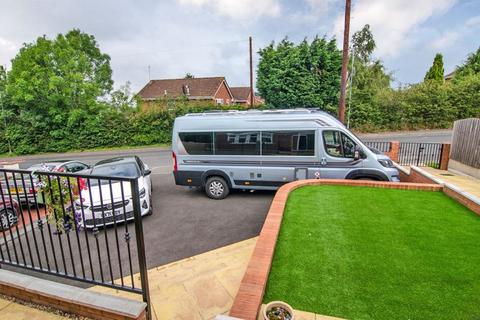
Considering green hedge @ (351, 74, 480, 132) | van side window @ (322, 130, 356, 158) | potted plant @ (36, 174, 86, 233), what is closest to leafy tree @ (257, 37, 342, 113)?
green hedge @ (351, 74, 480, 132)

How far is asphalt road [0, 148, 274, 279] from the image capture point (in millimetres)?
4652

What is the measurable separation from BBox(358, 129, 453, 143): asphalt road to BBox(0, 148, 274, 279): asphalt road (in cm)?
1607

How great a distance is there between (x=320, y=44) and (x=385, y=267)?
68.3ft

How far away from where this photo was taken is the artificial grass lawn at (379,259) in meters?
2.61

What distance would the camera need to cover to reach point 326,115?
7.20m

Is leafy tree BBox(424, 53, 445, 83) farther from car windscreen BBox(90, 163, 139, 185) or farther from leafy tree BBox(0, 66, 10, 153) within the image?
leafy tree BBox(0, 66, 10, 153)

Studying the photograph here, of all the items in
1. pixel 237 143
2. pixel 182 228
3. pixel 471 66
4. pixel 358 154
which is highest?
pixel 471 66

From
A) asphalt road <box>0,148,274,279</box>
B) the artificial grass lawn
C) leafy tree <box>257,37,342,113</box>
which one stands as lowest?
asphalt road <box>0,148,274,279</box>

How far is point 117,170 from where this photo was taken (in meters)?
7.24

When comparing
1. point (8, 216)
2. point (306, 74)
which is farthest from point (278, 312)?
point (306, 74)

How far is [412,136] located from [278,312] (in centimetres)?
2261

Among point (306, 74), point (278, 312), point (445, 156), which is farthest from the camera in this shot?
point (306, 74)

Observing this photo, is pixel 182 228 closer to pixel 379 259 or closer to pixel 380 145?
pixel 379 259

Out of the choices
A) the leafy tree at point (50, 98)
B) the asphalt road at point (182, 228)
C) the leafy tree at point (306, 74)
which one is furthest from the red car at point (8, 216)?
the leafy tree at point (306, 74)
